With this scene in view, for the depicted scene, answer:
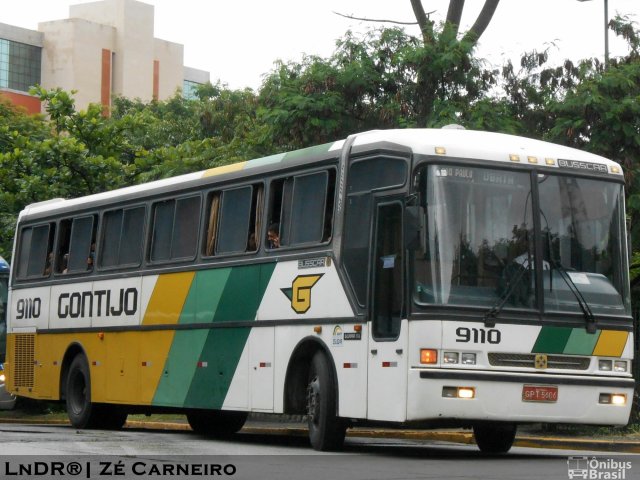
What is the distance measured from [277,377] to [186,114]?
4479cm

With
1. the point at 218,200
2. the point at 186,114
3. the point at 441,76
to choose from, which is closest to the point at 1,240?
the point at 441,76

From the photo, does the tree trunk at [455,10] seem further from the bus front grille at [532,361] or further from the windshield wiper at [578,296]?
the bus front grille at [532,361]

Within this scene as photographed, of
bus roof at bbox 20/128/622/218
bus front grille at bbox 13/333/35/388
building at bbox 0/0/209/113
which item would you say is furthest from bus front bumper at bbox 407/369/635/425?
building at bbox 0/0/209/113

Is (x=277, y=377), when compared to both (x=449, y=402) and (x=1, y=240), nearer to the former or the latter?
(x=449, y=402)

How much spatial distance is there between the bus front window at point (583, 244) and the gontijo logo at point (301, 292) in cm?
254

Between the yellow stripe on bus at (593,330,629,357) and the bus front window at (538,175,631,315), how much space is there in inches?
8.9

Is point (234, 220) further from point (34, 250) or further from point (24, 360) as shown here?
point (24, 360)

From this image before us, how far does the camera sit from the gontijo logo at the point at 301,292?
1510cm

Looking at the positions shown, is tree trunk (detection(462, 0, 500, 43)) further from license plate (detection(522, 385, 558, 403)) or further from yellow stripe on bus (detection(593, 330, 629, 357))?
license plate (detection(522, 385, 558, 403))

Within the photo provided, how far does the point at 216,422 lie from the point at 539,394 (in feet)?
24.2

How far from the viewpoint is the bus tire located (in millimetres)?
20750

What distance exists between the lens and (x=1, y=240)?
100 feet

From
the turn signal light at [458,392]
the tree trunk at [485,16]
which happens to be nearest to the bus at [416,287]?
the turn signal light at [458,392]

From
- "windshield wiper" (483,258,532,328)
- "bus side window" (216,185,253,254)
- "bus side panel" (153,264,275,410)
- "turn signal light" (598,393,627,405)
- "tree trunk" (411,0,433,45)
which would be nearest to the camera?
"windshield wiper" (483,258,532,328)
